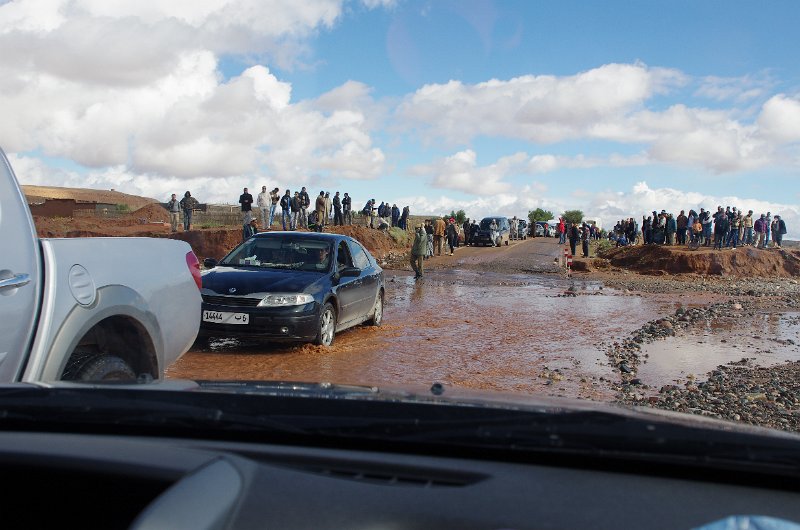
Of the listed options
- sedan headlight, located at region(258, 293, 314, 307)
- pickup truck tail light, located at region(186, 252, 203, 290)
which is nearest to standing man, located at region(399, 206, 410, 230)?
sedan headlight, located at region(258, 293, 314, 307)

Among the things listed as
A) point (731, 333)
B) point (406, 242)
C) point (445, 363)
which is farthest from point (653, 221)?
point (445, 363)

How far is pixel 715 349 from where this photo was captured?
11102mm

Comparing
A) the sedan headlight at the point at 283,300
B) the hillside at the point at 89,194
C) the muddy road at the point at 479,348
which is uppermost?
the hillside at the point at 89,194

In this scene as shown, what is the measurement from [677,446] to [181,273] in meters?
3.60

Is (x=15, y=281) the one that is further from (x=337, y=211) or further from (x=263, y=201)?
(x=337, y=211)

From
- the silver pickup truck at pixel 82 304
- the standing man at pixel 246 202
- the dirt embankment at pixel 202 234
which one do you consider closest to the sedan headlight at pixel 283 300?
the silver pickup truck at pixel 82 304

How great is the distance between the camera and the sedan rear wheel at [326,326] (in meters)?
9.20

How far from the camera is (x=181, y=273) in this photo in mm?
4629

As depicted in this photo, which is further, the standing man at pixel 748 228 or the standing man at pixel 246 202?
the standing man at pixel 748 228

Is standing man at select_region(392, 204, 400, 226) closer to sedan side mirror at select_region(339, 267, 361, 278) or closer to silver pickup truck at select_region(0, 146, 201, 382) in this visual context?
sedan side mirror at select_region(339, 267, 361, 278)

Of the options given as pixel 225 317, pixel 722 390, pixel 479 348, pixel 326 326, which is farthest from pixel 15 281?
pixel 479 348

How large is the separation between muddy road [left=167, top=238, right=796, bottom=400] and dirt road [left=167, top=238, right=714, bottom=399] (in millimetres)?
15

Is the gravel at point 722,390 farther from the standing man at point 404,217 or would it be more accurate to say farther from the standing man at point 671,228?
the standing man at point 404,217

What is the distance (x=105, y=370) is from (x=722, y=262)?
28.9 meters
